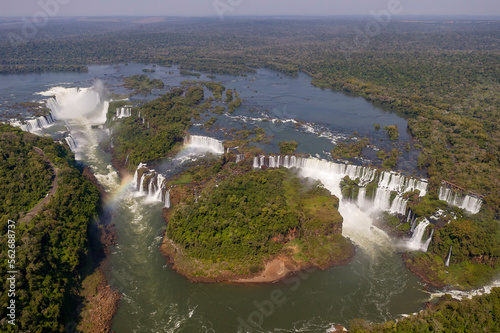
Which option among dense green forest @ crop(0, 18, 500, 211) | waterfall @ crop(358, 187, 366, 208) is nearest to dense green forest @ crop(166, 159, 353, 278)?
A: waterfall @ crop(358, 187, 366, 208)

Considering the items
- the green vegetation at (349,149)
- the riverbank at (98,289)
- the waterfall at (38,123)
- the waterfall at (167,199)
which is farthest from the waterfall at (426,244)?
the waterfall at (38,123)

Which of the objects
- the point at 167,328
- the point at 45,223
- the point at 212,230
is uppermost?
the point at 45,223

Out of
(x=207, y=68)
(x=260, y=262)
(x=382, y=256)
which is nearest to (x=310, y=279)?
(x=260, y=262)

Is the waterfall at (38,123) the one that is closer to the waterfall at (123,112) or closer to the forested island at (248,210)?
the forested island at (248,210)

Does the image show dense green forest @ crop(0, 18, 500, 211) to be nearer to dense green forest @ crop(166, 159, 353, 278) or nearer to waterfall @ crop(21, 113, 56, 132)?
dense green forest @ crop(166, 159, 353, 278)

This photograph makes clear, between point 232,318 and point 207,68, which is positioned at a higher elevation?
point 207,68

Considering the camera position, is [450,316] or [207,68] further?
[207,68]

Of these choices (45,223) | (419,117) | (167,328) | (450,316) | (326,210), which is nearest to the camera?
(450,316)

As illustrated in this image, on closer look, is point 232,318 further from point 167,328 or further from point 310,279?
point 310,279
